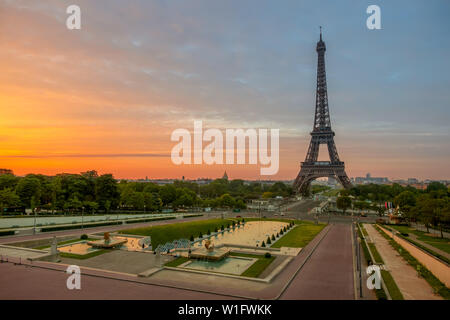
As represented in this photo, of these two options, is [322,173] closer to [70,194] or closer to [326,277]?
[70,194]

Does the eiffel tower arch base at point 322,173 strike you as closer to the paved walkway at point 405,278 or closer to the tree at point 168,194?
the tree at point 168,194

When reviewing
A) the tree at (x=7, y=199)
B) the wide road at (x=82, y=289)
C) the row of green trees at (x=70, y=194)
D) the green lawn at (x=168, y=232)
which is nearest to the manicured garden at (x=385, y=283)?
the wide road at (x=82, y=289)

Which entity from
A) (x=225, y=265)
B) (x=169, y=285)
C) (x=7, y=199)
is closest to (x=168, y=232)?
(x=225, y=265)

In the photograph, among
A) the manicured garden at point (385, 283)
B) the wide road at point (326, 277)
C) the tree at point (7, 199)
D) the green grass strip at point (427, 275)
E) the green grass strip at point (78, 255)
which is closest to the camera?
the manicured garden at point (385, 283)

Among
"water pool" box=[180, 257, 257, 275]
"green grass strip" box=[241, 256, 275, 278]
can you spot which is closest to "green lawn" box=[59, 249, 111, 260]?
"water pool" box=[180, 257, 257, 275]

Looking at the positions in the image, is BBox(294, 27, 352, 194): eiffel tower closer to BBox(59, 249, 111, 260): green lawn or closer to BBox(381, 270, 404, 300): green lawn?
BBox(381, 270, 404, 300): green lawn
